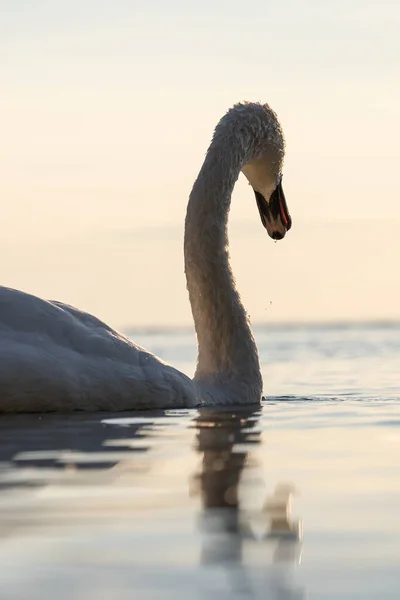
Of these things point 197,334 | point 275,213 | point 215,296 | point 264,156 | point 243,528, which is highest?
point 264,156

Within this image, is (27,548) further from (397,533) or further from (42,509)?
(397,533)

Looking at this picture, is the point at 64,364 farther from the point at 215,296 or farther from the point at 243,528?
the point at 243,528

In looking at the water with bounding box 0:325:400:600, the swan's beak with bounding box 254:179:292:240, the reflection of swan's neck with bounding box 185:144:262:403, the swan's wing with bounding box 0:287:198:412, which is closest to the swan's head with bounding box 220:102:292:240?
the swan's beak with bounding box 254:179:292:240

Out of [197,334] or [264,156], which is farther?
[264,156]

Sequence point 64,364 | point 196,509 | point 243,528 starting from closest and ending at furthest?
1. point 243,528
2. point 196,509
3. point 64,364

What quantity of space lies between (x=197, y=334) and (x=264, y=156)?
201 cm

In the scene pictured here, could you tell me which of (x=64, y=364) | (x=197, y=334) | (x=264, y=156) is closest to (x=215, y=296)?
(x=197, y=334)

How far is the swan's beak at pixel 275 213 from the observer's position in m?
12.0

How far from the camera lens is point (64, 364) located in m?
8.48

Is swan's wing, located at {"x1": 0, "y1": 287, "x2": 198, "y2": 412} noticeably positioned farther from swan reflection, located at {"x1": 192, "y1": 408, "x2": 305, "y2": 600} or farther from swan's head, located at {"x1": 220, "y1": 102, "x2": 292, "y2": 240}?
swan's head, located at {"x1": 220, "y1": 102, "x2": 292, "y2": 240}

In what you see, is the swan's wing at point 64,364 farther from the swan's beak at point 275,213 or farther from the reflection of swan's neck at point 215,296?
the swan's beak at point 275,213

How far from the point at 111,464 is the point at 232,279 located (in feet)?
17.1

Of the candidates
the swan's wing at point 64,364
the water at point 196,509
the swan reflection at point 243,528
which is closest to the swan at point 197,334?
the swan's wing at point 64,364

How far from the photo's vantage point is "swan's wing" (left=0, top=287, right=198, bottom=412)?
839cm
